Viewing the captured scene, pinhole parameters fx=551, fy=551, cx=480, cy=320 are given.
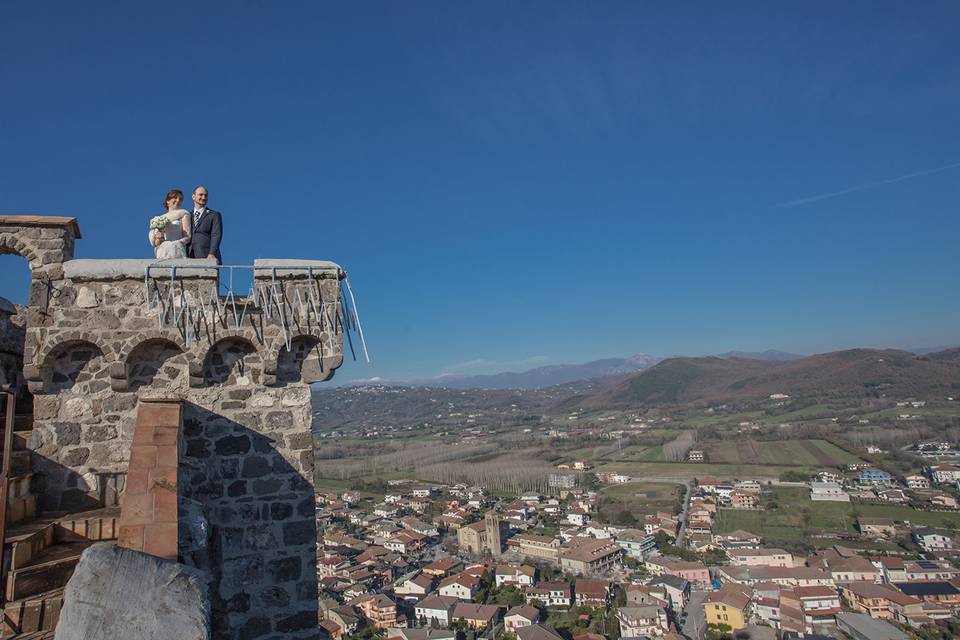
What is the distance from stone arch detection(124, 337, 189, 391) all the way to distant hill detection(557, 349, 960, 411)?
144252mm

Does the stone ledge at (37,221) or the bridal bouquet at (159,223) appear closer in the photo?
the stone ledge at (37,221)

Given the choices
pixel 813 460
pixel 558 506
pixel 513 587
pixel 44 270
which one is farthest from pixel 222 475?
pixel 813 460

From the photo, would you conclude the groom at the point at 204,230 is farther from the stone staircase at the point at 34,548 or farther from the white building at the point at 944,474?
the white building at the point at 944,474

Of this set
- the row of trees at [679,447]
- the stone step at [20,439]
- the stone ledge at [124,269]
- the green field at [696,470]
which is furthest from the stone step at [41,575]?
the row of trees at [679,447]

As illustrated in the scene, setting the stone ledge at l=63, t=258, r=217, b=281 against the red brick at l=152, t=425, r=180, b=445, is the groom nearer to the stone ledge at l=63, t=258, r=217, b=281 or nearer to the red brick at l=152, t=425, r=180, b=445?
the stone ledge at l=63, t=258, r=217, b=281

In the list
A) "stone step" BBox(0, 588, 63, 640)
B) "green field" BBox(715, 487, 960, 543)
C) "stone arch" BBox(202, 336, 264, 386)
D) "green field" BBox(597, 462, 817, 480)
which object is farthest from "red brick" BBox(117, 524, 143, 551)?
"green field" BBox(597, 462, 817, 480)

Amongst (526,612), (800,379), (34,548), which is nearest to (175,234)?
(34,548)

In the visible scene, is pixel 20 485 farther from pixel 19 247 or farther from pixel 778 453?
pixel 778 453

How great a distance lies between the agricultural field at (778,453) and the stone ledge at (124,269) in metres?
85.8

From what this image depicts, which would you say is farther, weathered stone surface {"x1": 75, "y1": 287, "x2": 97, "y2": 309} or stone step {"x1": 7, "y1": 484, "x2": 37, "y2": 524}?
weathered stone surface {"x1": 75, "y1": 287, "x2": 97, "y2": 309}

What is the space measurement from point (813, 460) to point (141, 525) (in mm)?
89809

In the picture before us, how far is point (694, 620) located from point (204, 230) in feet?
127

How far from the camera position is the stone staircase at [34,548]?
2830mm

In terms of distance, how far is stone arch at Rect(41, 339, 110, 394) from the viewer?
4930 millimetres
